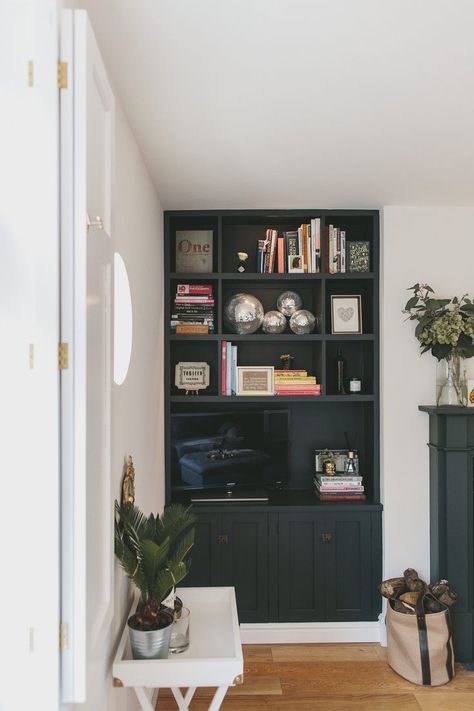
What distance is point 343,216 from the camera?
3.94 metres

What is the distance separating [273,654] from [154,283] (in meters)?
2.33

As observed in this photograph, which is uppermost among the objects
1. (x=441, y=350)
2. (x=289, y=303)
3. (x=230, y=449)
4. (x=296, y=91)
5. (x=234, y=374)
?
(x=296, y=91)

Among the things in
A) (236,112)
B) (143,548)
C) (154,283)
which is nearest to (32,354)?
(143,548)

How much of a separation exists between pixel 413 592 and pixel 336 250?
213 centimetres

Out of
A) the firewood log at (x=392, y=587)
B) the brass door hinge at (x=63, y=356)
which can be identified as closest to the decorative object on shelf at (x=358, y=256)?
the firewood log at (x=392, y=587)

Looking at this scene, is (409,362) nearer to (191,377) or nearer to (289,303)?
(289,303)

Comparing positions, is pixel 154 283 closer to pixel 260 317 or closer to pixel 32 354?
pixel 260 317

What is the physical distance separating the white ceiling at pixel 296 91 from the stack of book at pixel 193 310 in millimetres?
683

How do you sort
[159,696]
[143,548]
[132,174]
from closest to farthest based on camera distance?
[143,548] → [132,174] → [159,696]

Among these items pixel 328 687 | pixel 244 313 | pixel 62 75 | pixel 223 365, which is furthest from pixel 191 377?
pixel 62 75

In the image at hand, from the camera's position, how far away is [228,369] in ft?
12.6

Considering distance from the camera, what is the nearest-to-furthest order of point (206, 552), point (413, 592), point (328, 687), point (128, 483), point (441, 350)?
point (128, 483)
point (328, 687)
point (413, 592)
point (441, 350)
point (206, 552)

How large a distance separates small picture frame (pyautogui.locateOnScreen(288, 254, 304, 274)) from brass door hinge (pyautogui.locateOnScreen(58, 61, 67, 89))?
268 cm

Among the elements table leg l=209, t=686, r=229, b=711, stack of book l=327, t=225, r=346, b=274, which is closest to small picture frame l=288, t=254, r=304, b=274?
stack of book l=327, t=225, r=346, b=274
